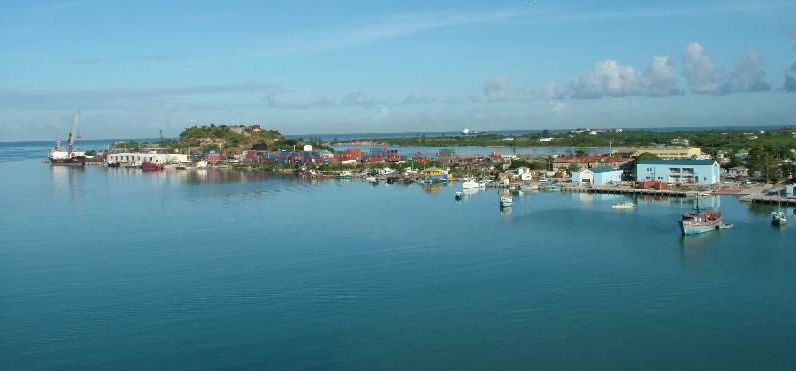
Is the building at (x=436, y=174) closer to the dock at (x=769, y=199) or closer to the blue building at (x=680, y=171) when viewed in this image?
the blue building at (x=680, y=171)

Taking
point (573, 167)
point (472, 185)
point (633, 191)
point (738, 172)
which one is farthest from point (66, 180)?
Answer: point (738, 172)

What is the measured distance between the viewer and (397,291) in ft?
20.7

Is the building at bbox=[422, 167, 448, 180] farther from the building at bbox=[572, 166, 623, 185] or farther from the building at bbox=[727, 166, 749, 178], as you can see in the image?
the building at bbox=[727, 166, 749, 178]

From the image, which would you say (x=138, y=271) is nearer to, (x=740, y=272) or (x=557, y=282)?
(x=557, y=282)

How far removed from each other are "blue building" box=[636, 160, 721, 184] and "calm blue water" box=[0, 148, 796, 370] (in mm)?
3097

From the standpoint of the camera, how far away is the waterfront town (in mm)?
14305

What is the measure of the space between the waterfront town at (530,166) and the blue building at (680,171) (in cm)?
2

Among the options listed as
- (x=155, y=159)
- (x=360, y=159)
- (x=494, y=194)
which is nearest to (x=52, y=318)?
(x=494, y=194)

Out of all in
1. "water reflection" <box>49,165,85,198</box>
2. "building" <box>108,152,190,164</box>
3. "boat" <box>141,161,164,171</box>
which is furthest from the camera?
"building" <box>108,152,190,164</box>

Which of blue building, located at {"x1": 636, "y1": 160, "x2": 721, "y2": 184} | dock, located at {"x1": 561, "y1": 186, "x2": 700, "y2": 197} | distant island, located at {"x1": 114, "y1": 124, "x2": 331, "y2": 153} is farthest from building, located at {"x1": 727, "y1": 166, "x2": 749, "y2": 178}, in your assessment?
distant island, located at {"x1": 114, "y1": 124, "x2": 331, "y2": 153}

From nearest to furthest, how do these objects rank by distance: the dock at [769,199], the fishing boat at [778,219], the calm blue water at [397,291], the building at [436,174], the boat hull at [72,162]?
the calm blue water at [397,291] → the fishing boat at [778,219] → the dock at [769,199] → the building at [436,174] → the boat hull at [72,162]

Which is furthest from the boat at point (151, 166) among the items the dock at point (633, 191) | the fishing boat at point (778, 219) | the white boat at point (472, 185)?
the fishing boat at point (778, 219)

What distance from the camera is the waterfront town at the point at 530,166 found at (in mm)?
14305

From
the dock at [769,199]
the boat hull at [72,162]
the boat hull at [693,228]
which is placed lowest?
the boat hull at [693,228]
